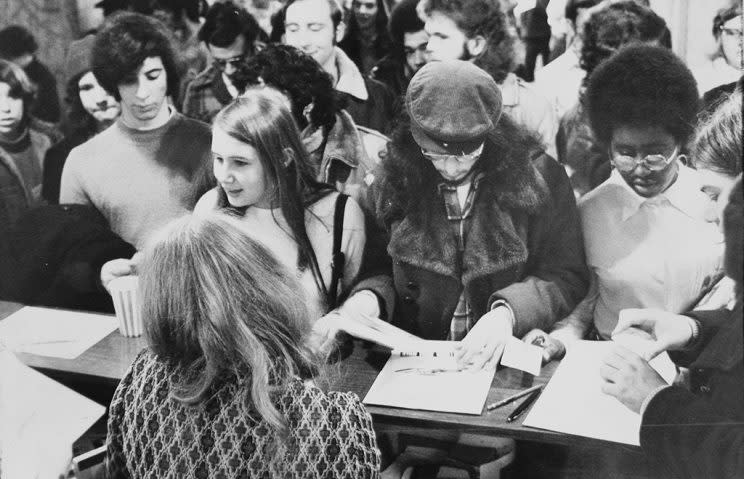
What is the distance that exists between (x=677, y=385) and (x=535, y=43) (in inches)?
42.0

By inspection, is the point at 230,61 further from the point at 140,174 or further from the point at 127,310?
the point at 127,310

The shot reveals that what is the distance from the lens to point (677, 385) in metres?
2.32

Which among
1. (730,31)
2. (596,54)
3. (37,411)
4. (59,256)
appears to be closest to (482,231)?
(596,54)

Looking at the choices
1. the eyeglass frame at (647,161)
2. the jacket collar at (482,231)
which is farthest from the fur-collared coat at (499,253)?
the eyeglass frame at (647,161)

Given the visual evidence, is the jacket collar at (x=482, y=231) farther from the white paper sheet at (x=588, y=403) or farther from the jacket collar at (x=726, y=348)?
the jacket collar at (x=726, y=348)

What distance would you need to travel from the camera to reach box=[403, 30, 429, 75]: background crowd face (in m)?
2.52

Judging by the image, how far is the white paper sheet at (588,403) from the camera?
2307 mm

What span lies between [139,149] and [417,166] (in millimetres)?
1031

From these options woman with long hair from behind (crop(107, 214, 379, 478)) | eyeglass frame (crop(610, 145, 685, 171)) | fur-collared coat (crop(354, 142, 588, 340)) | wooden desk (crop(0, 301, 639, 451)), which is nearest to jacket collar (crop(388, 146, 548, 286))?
fur-collared coat (crop(354, 142, 588, 340))

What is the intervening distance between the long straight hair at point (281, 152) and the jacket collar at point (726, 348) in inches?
46.9

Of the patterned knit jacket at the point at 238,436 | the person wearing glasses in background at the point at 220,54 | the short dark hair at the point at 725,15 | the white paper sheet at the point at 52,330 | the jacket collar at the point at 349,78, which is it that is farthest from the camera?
the white paper sheet at the point at 52,330

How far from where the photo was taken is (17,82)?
2.96m

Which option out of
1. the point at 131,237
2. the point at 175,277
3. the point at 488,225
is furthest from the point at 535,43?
the point at 131,237

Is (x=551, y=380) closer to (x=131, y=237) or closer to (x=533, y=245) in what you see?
(x=533, y=245)
